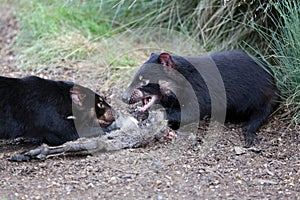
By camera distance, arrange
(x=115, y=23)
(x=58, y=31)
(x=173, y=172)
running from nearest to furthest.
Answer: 1. (x=173, y=172)
2. (x=58, y=31)
3. (x=115, y=23)

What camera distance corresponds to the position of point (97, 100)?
3928 mm

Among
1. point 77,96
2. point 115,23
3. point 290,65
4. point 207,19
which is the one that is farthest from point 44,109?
point 115,23

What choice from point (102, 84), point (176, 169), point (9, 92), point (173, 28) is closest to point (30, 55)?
point (102, 84)

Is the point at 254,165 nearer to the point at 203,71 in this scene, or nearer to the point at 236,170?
the point at 236,170

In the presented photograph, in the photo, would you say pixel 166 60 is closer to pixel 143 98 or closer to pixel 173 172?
pixel 143 98

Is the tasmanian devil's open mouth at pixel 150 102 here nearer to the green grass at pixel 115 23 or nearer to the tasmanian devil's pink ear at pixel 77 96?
the tasmanian devil's pink ear at pixel 77 96

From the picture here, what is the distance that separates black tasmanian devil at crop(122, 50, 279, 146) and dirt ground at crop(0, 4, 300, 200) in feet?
0.59

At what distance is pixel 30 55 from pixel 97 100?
192cm

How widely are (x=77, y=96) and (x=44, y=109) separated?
257 mm

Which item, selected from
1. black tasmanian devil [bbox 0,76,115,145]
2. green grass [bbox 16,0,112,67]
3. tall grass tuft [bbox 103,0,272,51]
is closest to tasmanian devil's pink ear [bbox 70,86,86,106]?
black tasmanian devil [bbox 0,76,115,145]

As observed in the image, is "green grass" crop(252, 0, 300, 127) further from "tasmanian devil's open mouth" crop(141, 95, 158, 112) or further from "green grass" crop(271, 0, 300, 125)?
"tasmanian devil's open mouth" crop(141, 95, 158, 112)

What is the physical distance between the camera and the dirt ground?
3158 millimetres

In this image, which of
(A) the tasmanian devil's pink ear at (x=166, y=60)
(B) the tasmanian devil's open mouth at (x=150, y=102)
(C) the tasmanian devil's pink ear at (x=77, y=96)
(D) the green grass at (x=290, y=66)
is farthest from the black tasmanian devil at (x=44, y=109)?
(D) the green grass at (x=290, y=66)

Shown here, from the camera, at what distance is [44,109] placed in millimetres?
3803
